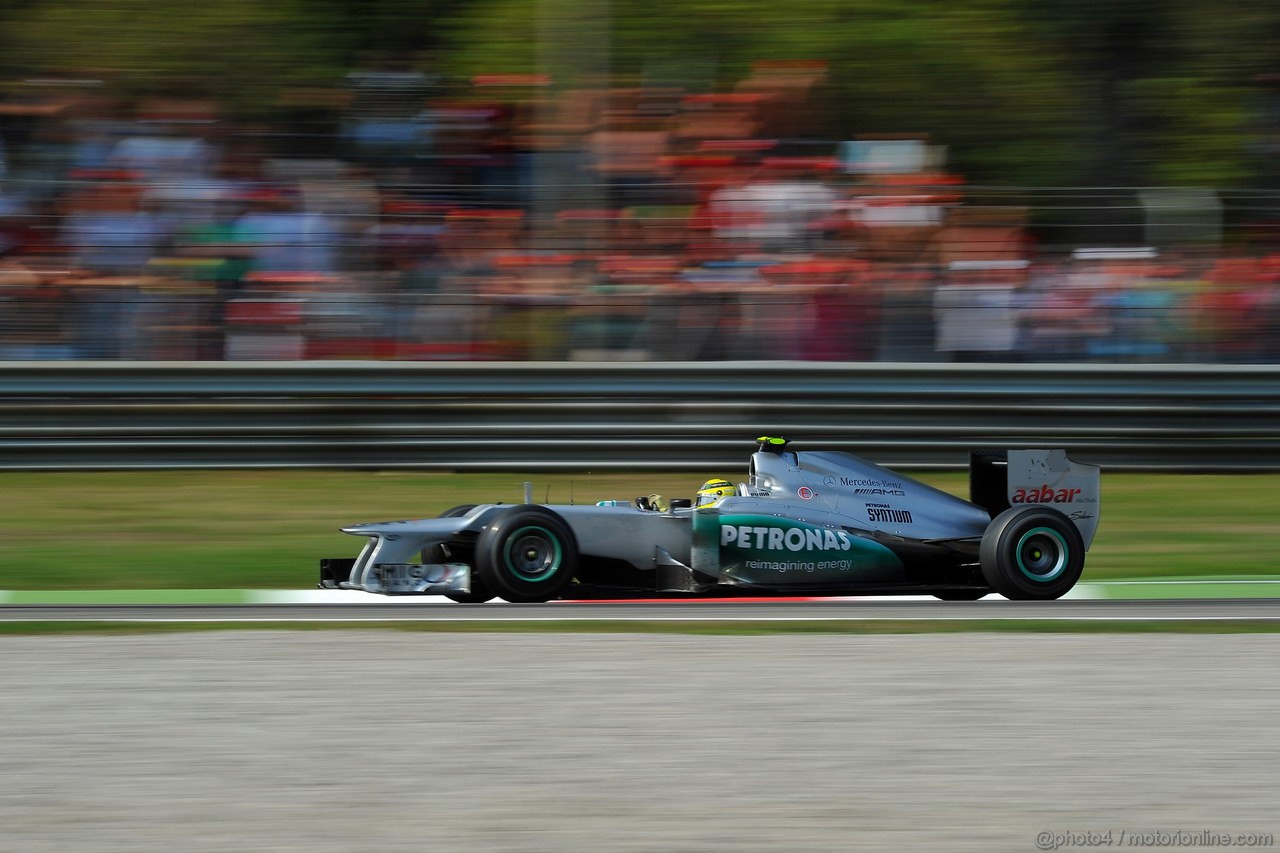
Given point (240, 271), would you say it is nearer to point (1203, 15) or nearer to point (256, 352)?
point (256, 352)

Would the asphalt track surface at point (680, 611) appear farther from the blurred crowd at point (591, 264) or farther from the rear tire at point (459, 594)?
the blurred crowd at point (591, 264)

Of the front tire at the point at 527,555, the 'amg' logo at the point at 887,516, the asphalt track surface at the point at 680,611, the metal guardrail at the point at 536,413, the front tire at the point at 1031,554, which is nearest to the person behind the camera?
the asphalt track surface at the point at 680,611

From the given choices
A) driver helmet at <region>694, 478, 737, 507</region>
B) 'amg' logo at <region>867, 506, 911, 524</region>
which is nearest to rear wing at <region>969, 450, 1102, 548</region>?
'amg' logo at <region>867, 506, 911, 524</region>

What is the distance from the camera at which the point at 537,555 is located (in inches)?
277

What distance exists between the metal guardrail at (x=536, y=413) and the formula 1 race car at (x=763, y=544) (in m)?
3.03

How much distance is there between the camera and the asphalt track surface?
6707 mm

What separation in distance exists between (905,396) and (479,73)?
5.04 meters

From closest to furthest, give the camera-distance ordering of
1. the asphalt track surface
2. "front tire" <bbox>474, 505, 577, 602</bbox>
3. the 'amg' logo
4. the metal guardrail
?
the asphalt track surface, "front tire" <bbox>474, 505, 577, 602</bbox>, the 'amg' logo, the metal guardrail

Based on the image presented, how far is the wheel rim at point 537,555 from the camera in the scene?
22.9ft

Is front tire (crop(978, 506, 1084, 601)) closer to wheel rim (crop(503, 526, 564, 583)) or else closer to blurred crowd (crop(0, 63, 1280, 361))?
wheel rim (crop(503, 526, 564, 583))

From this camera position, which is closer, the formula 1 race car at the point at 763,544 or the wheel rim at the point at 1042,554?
the formula 1 race car at the point at 763,544

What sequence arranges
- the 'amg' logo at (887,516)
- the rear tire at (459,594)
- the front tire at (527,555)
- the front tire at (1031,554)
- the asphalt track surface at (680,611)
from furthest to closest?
the 'amg' logo at (887,516)
the front tire at (1031,554)
the rear tire at (459,594)
the front tire at (527,555)
the asphalt track surface at (680,611)

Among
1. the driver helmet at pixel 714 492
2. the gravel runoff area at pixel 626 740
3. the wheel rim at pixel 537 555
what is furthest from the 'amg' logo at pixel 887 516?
the wheel rim at pixel 537 555

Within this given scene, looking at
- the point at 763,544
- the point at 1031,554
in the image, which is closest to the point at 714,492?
the point at 763,544
